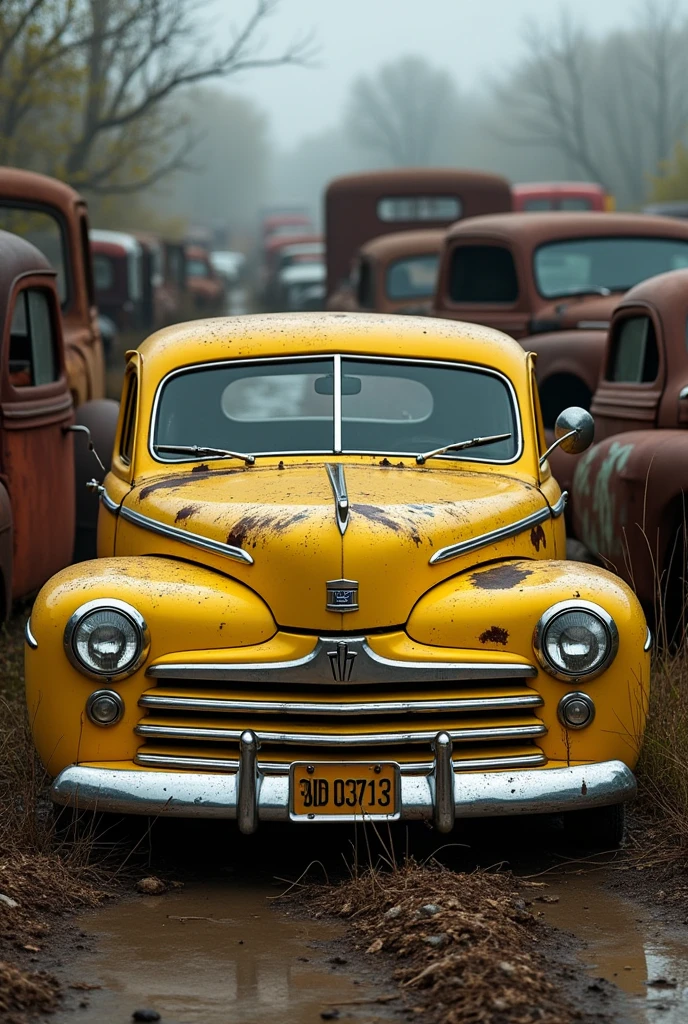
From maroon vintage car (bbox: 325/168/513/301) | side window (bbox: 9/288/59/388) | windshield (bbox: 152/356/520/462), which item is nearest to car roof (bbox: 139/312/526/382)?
windshield (bbox: 152/356/520/462)

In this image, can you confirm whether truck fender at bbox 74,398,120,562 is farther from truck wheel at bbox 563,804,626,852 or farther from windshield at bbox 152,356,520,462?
truck wheel at bbox 563,804,626,852

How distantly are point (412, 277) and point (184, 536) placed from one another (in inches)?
379

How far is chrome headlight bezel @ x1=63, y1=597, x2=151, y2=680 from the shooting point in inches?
184

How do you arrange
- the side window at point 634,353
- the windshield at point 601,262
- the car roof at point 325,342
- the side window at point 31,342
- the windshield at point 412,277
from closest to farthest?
1. the car roof at point 325,342
2. the side window at point 31,342
3. the side window at point 634,353
4. the windshield at point 601,262
5. the windshield at point 412,277

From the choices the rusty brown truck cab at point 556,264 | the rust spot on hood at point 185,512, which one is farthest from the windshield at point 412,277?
the rust spot on hood at point 185,512

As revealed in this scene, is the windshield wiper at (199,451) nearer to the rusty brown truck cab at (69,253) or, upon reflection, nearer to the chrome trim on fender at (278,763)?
the chrome trim on fender at (278,763)

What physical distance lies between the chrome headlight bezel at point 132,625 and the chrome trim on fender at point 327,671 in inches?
2.2

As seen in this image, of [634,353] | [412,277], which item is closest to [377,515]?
[634,353]

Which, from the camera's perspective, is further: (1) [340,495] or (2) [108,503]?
(2) [108,503]

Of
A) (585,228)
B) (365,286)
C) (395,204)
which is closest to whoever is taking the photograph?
(585,228)

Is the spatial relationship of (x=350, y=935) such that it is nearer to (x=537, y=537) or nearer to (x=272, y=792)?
(x=272, y=792)

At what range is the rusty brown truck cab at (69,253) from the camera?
9.62 m

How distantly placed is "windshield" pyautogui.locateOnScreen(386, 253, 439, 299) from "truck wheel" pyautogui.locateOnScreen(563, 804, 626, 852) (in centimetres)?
976

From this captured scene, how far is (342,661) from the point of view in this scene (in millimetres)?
4641
